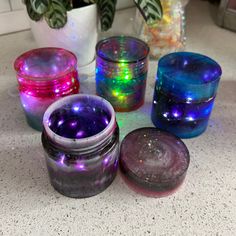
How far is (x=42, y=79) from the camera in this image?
489 mm

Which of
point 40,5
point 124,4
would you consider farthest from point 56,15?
point 124,4

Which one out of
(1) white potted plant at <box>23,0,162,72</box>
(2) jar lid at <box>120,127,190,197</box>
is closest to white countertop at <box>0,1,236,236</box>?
(2) jar lid at <box>120,127,190,197</box>

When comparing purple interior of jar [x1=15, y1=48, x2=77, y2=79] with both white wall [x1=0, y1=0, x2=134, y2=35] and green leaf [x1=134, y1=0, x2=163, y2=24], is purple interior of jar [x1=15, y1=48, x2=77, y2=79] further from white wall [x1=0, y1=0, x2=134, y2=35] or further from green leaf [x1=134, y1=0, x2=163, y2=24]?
white wall [x1=0, y1=0, x2=134, y2=35]

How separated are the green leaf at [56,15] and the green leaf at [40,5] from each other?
2 centimetres

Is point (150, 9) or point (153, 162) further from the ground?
point (150, 9)

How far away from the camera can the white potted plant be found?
546 mm

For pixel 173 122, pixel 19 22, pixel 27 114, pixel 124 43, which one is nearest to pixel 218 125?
pixel 173 122

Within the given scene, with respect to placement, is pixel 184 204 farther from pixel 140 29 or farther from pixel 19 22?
pixel 19 22

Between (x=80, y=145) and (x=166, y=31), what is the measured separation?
0.40m

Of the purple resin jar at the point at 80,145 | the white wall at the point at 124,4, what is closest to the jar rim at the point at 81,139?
the purple resin jar at the point at 80,145

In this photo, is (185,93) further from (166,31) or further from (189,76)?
(166,31)

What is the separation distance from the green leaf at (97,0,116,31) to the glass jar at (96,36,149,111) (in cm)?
6

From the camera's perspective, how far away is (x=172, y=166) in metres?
0.45

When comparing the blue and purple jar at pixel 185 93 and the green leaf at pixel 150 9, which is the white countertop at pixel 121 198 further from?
the green leaf at pixel 150 9
